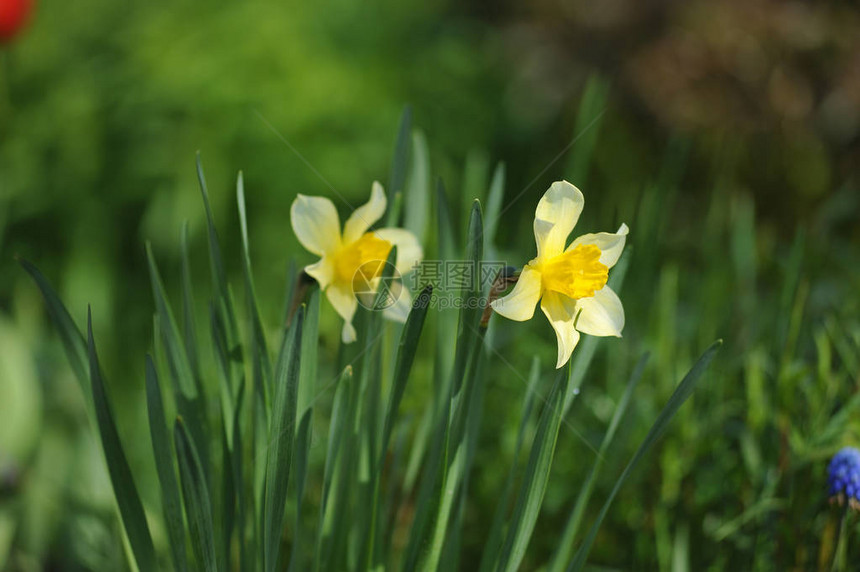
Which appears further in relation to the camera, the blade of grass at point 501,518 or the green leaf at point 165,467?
the blade of grass at point 501,518

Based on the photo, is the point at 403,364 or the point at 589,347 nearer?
the point at 403,364

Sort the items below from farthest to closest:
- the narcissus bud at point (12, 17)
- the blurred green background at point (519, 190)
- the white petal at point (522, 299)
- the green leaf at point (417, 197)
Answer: the narcissus bud at point (12, 17) < the blurred green background at point (519, 190) < the green leaf at point (417, 197) < the white petal at point (522, 299)

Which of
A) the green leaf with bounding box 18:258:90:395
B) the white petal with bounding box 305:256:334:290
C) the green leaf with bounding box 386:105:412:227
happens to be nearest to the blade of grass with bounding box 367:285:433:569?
the white petal with bounding box 305:256:334:290

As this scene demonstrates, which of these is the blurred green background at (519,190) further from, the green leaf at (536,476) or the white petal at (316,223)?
the green leaf at (536,476)

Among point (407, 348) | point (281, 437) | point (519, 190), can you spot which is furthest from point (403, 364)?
point (519, 190)

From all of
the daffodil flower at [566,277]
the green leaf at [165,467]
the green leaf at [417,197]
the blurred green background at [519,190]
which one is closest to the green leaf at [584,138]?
the blurred green background at [519,190]

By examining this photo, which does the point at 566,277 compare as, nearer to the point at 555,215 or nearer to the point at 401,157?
the point at 555,215
